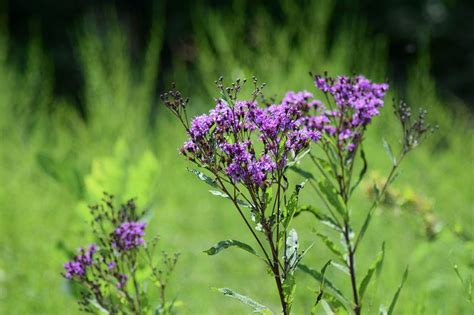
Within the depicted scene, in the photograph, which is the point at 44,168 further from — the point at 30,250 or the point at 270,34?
the point at 270,34

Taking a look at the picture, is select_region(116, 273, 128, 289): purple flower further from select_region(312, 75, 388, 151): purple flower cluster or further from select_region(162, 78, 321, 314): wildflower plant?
select_region(312, 75, 388, 151): purple flower cluster

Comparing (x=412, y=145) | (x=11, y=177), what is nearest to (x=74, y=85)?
(x=11, y=177)

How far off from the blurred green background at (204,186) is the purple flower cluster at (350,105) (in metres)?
0.39

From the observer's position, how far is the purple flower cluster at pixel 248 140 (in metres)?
1.35

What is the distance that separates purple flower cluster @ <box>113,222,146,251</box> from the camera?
1.76 m

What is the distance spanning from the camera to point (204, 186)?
16.9ft

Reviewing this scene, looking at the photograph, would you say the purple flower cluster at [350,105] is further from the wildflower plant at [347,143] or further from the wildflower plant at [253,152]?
the wildflower plant at [253,152]

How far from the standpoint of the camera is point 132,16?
9617 millimetres

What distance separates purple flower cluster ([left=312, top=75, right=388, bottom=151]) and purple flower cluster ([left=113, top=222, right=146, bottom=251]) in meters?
0.52

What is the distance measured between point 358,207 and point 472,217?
0.77m

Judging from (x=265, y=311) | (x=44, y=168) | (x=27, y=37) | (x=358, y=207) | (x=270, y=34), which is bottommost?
(x=265, y=311)

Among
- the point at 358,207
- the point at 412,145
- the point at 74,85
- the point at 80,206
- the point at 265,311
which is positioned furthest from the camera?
the point at 74,85

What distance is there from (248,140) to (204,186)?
379 centimetres

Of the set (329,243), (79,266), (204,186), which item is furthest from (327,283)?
(204,186)
